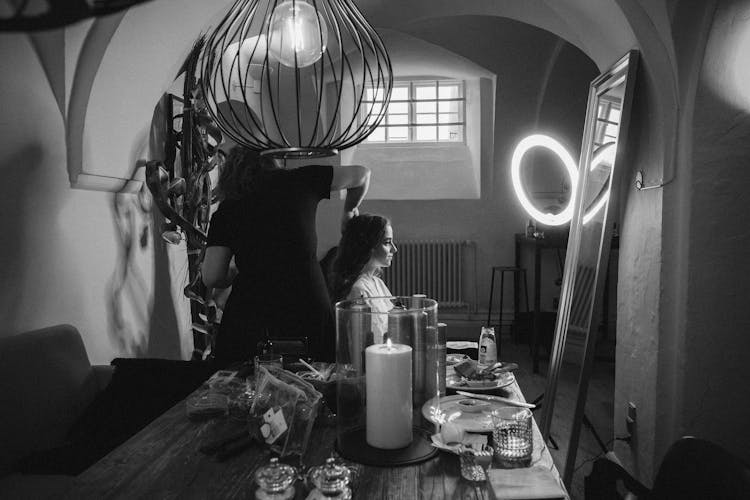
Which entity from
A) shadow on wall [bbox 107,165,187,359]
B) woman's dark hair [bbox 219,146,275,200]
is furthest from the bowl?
shadow on wall [bbox 107,165,187,359]

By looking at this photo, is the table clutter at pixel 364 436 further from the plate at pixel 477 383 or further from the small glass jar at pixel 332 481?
the plate at pixel 477 383

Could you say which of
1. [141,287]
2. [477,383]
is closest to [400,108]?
[141,287]

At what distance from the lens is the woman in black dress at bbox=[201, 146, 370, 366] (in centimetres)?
238

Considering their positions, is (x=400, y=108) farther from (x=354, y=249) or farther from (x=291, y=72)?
(x=354, y=249)

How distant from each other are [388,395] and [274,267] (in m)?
1.29

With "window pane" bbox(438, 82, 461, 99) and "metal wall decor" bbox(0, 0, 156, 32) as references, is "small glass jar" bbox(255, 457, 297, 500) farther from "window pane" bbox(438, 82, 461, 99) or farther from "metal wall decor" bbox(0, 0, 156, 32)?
"window pane" bbox(438, 82, 461, 99)

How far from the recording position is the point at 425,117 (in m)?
6.30

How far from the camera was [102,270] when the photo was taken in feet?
10.2

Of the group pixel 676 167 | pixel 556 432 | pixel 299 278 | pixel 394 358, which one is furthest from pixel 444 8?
pixel 394 358

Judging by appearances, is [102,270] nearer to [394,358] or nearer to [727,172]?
[394,358]

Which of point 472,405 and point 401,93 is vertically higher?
point 401,93

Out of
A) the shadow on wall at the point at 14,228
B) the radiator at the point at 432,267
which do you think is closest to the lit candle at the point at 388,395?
the shadow on wall at the point at 14,228

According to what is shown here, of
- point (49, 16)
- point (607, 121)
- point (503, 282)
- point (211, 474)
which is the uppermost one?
point (607, 121)

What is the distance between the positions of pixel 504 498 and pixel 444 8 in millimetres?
3735
